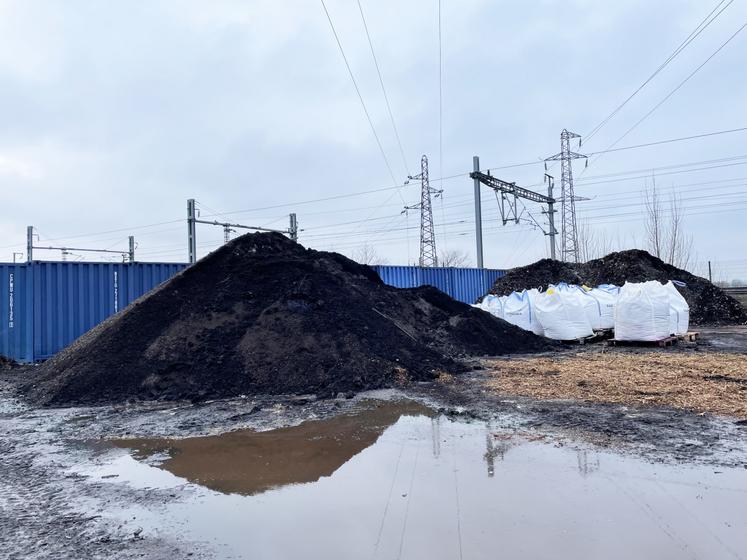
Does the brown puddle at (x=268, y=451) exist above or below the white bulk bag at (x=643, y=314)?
below

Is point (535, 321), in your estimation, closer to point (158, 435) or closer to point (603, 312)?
point (603, 312)

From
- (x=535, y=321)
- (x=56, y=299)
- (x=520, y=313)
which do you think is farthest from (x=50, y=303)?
(x=535, y=321)

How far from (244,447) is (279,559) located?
2.52 meters

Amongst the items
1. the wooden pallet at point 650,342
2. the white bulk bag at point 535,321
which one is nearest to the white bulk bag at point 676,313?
the wooden pallet at point 650,342

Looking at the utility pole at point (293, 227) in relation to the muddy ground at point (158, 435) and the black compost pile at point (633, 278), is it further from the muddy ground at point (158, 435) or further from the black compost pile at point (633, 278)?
the muddy ground at point (158, 435)

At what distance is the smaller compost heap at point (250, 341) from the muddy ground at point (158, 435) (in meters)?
0.56

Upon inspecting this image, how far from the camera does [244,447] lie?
554 centimetres

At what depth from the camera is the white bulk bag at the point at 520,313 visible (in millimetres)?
15430

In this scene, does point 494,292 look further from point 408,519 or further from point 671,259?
point 408,519

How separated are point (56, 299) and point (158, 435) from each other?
801 cm

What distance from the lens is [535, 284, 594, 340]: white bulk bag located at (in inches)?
579

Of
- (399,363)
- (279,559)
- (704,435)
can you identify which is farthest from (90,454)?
(704,435)

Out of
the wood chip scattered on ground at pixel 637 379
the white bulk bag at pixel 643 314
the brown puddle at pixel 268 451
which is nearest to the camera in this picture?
the brown puddle at pixel 268 451

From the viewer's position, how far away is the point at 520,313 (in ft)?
50.9
